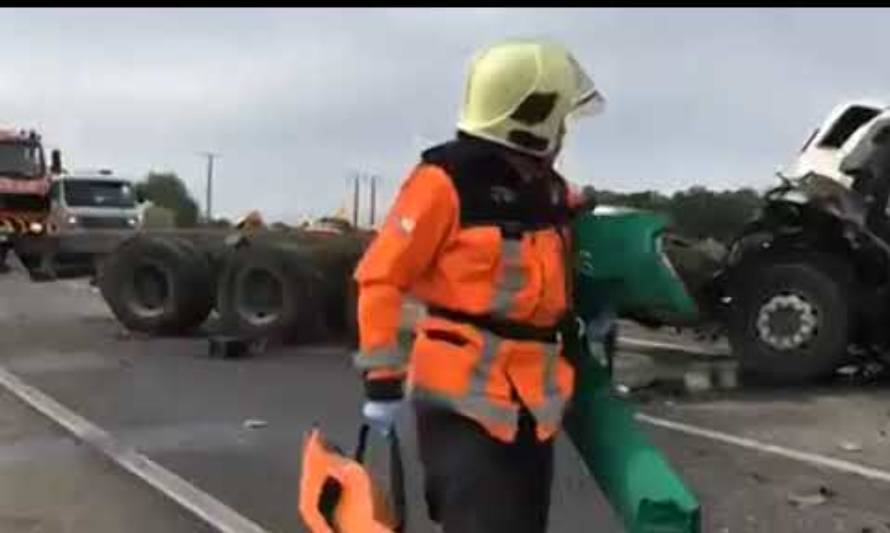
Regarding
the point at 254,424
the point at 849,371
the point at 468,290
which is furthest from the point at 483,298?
the point at 849,371

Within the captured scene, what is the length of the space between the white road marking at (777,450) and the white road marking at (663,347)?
433cm

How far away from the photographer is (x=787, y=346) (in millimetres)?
12586

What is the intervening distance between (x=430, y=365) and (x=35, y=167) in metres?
32.5

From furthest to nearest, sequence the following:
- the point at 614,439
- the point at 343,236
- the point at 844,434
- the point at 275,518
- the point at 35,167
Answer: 1. the point at 35,167
2. the point at 343,236
3. the point at 844,434
4. the point at 275,518
5. the point at 614,439

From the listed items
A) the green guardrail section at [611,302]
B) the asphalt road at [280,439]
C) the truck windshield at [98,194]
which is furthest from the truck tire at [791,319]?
the truck windshield at [98,194]

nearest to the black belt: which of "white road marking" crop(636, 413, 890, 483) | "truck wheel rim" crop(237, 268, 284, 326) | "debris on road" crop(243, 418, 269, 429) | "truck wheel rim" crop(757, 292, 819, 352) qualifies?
"white road marking" crop(636, 413, 890, 483)

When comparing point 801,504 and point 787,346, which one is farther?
point 787,346

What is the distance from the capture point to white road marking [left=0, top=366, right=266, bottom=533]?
773 centimetres

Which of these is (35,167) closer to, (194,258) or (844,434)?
(194,258)

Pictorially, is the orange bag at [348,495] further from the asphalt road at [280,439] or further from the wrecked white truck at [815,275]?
the wrecked white truck at [815,275]

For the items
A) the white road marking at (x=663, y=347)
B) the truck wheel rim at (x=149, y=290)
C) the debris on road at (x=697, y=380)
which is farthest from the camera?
the truck wheel rim at (x=149, y=290)

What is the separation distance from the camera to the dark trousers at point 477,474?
14.0 feet

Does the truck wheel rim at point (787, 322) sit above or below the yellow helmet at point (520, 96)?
below

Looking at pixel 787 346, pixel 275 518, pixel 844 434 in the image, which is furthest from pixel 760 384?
pixel 275 518
